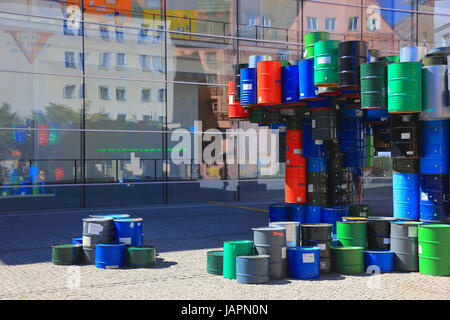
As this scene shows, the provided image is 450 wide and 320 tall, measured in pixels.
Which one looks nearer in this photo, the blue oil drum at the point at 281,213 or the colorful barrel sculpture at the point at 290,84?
the colorful barrel sculpture at the point at 290,84

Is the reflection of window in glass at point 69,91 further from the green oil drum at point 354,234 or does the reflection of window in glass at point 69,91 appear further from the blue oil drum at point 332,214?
the green oil drum at point 354,234

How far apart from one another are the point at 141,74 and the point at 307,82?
1958cm

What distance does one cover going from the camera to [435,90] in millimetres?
11492

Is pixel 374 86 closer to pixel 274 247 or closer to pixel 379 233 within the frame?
pixel 379 233

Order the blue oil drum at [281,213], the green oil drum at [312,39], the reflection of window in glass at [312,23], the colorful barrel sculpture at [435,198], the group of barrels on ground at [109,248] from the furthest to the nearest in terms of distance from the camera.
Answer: the reflection of window in glass at [312,23] → the blue oil drum at [281,213] → the green oil drum at [312,39] → the colorful barrel sculpture at [435,198] → the group of barrels on ground at [109,248]

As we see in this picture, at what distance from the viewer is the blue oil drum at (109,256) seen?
9.87 m

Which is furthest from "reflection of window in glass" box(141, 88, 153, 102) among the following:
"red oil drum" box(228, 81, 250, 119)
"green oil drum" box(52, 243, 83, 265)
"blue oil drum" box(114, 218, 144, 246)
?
"green oil drum" box(52, 243, 83, 265)

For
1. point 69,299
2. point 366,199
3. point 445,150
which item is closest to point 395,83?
point 445,150

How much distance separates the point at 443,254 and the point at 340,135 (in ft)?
18.6

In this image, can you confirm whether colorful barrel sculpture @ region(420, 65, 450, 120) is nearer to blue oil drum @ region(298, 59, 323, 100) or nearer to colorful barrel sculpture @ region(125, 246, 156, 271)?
blue oil drum @ region(298, 59, 323, 100)

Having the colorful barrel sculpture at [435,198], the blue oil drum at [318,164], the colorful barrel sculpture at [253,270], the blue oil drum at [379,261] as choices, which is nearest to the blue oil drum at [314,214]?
the blue oil drum at [318,164]

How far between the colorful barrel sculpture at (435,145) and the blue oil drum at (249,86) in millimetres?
4132


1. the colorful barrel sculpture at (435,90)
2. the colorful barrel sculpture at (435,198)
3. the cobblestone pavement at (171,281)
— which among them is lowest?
the cobblestone pavement at (171,281)

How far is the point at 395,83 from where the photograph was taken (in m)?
11.4
